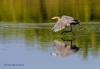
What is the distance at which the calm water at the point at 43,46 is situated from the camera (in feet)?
32.0

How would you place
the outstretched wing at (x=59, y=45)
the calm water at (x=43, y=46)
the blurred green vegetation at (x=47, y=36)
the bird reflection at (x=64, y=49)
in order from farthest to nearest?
the blurred green vegetation at (x=47, y=36) → the outstretched wing at (x=59, y=45) → the bird reflection at (x=64, y=49) → the calm water at (x=43, y=46)

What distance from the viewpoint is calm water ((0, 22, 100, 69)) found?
9739 millimetres

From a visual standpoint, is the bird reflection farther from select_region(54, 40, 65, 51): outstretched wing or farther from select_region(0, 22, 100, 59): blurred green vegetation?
select_region(0, 22, 100, 59): blurred green vegetation

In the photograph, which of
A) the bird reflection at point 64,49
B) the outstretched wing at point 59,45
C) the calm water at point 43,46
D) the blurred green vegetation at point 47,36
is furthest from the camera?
the blurred green vegetation at point 47,36

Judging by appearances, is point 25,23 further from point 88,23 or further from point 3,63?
point 3,63

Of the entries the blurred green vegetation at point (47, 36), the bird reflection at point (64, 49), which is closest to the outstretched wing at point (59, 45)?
the bird reflection at point (64, 49)

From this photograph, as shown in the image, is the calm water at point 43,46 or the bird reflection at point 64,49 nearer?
the calm water at point 43,46

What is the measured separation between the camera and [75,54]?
414 inches

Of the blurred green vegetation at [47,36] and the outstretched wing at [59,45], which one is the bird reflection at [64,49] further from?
the blurred green vegetation at [47,36]

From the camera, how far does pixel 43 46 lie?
11.4 meters

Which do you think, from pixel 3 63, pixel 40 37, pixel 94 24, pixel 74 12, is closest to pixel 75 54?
pixel 3 63

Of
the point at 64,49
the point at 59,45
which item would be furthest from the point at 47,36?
the point at 64,49

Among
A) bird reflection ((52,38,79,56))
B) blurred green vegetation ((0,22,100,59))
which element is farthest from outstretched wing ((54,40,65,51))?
blurred green vegetation ((0,22,100,59))

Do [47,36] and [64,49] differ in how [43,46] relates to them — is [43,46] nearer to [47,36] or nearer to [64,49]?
[64,49]
